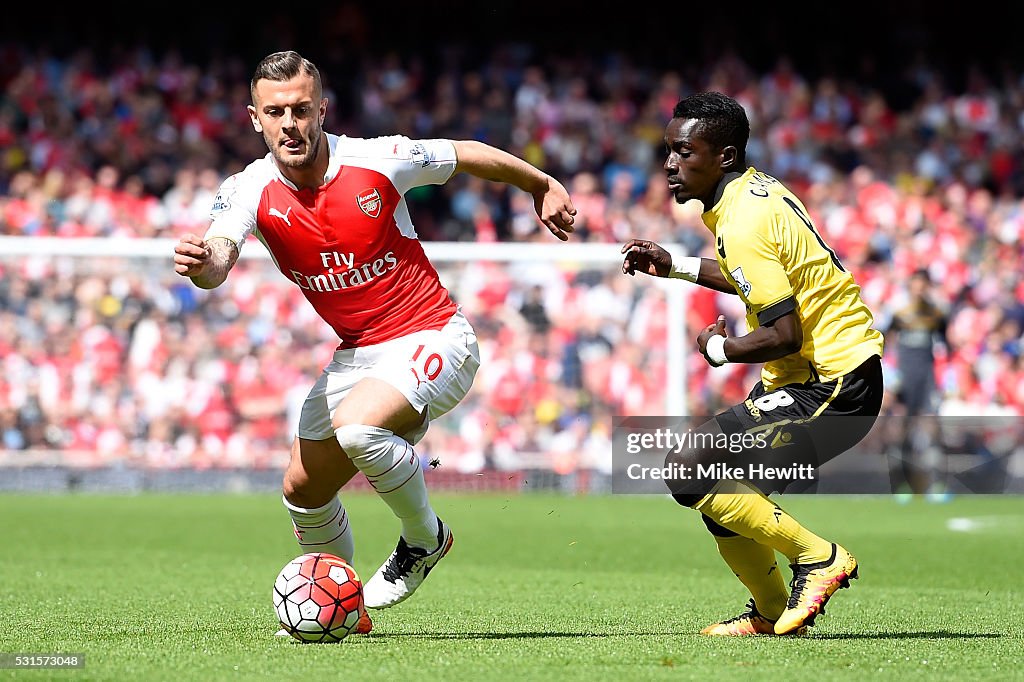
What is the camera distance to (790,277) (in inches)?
236

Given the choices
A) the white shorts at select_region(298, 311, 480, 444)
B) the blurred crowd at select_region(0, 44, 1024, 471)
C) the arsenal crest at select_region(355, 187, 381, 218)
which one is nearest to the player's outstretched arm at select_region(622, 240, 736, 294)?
the white shorts at select_region(298, 311, 480, 444)

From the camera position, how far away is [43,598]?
742 centimetres

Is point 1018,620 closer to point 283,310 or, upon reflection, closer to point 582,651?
point 582,651

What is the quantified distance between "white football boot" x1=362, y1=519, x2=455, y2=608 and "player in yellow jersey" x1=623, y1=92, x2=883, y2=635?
1.17 m

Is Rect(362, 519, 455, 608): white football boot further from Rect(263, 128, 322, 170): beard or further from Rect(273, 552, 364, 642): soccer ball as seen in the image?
Rect(263, 128, 322, 170): beard

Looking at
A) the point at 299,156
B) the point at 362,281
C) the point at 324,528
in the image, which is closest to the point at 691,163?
the point at 362,281

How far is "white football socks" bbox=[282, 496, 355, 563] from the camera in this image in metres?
6.49

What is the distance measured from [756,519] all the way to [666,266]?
1193 millimetres

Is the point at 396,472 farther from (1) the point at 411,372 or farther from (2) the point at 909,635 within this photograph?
(2) the point at 909,635

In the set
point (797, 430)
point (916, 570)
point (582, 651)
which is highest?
point (797, 430)

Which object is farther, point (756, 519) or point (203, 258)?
point (756, 519)

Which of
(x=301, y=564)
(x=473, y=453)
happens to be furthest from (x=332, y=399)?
(x=473, y=453)

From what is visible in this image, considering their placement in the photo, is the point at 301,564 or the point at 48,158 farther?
the point at 48,158

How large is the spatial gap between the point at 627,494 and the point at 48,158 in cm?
869
